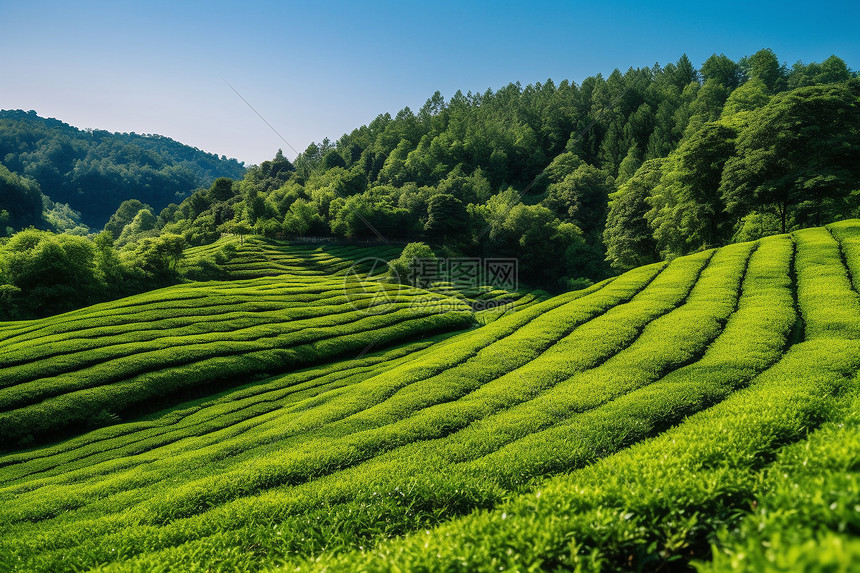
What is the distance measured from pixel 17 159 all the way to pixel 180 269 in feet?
748

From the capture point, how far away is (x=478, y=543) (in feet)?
16.5

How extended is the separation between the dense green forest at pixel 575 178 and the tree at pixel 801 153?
0.14 meters

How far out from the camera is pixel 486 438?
442 inches

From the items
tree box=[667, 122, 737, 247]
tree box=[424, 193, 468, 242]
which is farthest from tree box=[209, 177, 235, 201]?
tree box=[667, 122, 737, 247]

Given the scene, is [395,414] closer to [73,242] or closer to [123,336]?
[123,336]

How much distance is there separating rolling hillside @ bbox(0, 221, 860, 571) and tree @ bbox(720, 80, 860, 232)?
6.45 m

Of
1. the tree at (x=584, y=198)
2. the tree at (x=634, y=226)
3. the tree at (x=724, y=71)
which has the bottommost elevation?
the tree at (x=634, y=226)

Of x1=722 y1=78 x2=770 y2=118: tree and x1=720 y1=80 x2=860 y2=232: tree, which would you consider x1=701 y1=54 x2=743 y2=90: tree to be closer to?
x1=722 y1=78 x2=770 y2=118: tree

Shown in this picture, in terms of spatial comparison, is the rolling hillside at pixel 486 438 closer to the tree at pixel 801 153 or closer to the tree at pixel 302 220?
the tree at pixel 801 153

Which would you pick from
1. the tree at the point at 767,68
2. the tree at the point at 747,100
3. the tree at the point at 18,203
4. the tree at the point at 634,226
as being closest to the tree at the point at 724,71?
the tree at the point at 767,68

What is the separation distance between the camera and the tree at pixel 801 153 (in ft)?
111

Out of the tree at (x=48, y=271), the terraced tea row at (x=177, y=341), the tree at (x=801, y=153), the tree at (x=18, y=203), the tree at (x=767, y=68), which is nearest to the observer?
the terraced tea row at (x=177, y=341)

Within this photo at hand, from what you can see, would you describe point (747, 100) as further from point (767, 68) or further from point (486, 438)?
point (486, 438)

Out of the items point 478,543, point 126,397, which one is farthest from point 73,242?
point 478,543
